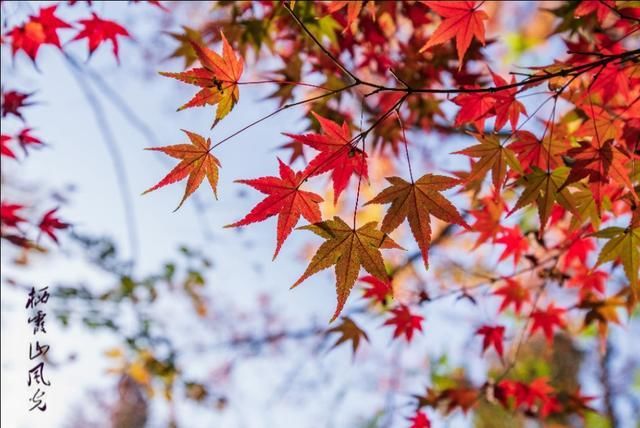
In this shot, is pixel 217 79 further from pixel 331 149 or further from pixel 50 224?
pixel 50 224

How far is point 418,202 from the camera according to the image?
1.32 m

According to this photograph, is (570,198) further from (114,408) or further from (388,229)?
(114,408)

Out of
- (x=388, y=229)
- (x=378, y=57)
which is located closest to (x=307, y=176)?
(x=388, y=229)

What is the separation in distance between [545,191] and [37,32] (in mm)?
1914

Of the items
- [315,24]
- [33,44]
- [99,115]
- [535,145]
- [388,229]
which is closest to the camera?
[388,229]

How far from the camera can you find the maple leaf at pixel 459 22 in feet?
5.57

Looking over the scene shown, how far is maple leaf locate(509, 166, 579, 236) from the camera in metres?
1.47

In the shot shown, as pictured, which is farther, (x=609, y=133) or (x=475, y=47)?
(x=475, y=47)

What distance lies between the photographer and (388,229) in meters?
1.29

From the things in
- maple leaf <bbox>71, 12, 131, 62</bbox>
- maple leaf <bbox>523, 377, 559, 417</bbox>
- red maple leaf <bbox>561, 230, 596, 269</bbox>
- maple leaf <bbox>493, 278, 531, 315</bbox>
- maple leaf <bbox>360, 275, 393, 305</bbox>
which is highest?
maple leaf <bbox>71, 12, 131, 62</bbox>

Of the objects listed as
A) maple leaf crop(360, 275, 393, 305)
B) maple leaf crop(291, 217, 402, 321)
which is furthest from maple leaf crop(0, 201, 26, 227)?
maple leaf crop(291, 217, 402, 321)

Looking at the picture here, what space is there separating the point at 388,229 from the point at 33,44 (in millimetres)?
1661

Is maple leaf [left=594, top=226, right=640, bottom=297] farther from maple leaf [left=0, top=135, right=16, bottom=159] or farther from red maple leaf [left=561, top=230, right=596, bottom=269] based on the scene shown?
maple leaf [left=0, top=135, right=16, bottom=159]

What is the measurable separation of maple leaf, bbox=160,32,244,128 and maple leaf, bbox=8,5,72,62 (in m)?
1.04
